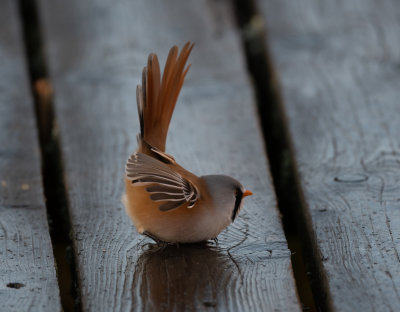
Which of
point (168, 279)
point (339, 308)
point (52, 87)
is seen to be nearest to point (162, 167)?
point (168, 279)

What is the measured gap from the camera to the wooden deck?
195 cm

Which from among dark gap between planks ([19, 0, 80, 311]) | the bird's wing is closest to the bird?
the bird's wing

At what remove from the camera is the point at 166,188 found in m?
1.98

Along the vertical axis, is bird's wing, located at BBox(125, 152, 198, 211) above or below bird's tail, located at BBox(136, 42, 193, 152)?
below

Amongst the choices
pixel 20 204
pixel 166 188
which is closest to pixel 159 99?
pixel 166 188

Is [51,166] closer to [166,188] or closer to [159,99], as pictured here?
[159,99]

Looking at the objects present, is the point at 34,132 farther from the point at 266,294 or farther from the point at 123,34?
the point at 266,294

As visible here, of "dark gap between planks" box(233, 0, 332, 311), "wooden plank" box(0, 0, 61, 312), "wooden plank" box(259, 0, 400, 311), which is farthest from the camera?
"dark gap between planks" box(233, 0, 332, 311)

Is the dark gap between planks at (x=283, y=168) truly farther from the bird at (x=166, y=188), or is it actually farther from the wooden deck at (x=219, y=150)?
the bird at (x=166, y=188)

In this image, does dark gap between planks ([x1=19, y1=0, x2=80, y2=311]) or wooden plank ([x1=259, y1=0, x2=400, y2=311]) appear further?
dark gap between planks ([x1=19, y1=0, x2=80, y2=311])

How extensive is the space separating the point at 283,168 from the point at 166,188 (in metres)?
0.94

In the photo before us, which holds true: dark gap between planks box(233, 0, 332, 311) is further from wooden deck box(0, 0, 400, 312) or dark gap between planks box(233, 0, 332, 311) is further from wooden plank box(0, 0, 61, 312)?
wooden plank box(0, 0, 61, 312)

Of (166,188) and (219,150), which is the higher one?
(219,150)

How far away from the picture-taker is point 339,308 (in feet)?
5.98
